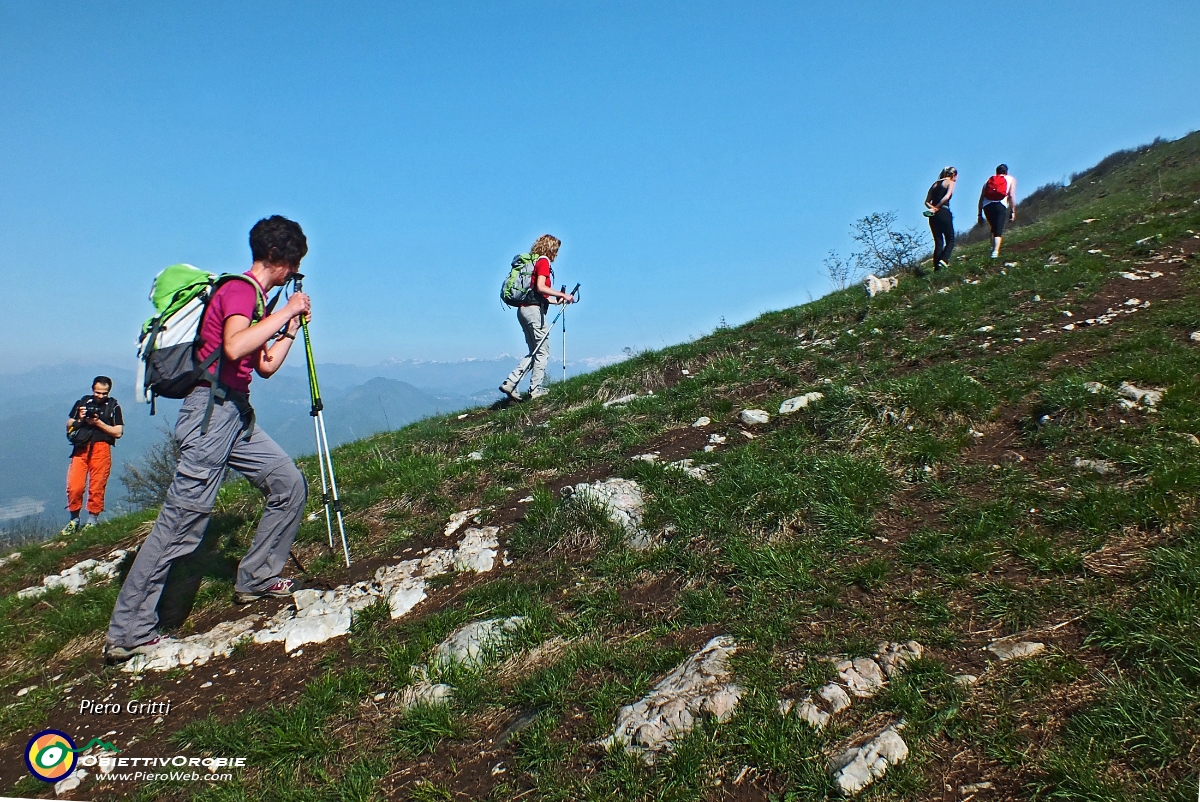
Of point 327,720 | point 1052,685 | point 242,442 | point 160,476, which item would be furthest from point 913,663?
point 160,476

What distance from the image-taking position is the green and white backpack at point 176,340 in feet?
15.8

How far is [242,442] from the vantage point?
5328 millimetres

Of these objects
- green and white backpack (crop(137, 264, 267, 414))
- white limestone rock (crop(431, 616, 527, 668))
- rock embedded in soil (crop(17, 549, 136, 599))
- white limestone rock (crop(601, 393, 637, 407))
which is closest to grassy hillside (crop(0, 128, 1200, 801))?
white limestone rock (crop(431, 616, 527, 668))

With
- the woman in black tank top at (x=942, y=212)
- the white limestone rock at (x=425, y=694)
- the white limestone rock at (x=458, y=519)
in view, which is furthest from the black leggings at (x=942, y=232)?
the white limestone rock at (x=425, y=694)

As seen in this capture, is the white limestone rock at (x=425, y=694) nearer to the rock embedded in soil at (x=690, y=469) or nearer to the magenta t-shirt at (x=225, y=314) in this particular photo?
the magenta t-shirt at (x=225, y=314)

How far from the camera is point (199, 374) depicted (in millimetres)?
4871

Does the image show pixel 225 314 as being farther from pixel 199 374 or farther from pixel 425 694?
pixel 425 694

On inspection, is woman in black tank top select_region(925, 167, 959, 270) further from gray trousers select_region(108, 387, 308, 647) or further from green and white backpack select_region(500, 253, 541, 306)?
gray trousers select_region(108, 387, 308, 647)

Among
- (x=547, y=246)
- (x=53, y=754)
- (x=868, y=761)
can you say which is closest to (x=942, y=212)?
(x=547, y=246)

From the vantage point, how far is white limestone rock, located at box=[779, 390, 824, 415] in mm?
7250

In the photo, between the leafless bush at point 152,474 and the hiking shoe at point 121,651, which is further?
the leafless bush at point 152,474

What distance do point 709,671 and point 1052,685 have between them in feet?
5.77

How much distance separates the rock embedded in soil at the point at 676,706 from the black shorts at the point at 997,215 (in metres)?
14.2

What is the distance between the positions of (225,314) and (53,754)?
3.26m
